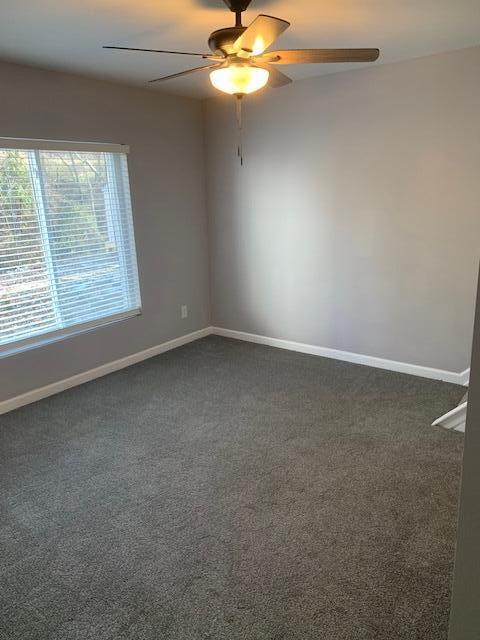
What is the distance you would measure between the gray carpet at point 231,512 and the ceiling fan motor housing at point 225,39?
2.12 meters

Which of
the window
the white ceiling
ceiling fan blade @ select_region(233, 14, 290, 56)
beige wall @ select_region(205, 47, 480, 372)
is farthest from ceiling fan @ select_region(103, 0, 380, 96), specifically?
the window

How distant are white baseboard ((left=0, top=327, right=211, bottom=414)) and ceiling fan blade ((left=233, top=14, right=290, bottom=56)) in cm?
273

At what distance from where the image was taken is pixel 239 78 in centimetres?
217

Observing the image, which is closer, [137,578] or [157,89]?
[137,578]

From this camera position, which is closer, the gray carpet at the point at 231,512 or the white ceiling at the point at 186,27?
the gray carpet at the point at 231,512

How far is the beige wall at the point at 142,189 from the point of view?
3260 mm

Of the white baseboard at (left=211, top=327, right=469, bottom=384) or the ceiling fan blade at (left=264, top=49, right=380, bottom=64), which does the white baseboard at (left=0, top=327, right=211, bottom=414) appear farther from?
the ceiling fan blade at (left=264, top=49, right=380, bottom=64)

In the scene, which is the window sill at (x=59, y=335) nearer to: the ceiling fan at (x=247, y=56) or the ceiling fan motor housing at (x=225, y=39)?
the ceiling fan at (x=247, y=56)

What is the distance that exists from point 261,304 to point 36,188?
2234 mm

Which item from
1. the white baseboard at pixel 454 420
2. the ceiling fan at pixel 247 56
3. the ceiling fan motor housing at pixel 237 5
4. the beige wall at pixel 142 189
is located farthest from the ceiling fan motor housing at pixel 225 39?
the white baseboard at pixel 454 420

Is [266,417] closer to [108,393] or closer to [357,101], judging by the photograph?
[108,393]

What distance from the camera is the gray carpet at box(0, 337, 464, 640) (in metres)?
1.70

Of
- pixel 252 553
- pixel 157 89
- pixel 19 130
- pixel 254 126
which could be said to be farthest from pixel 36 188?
pixel 252 553

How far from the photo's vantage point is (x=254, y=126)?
4.17m
